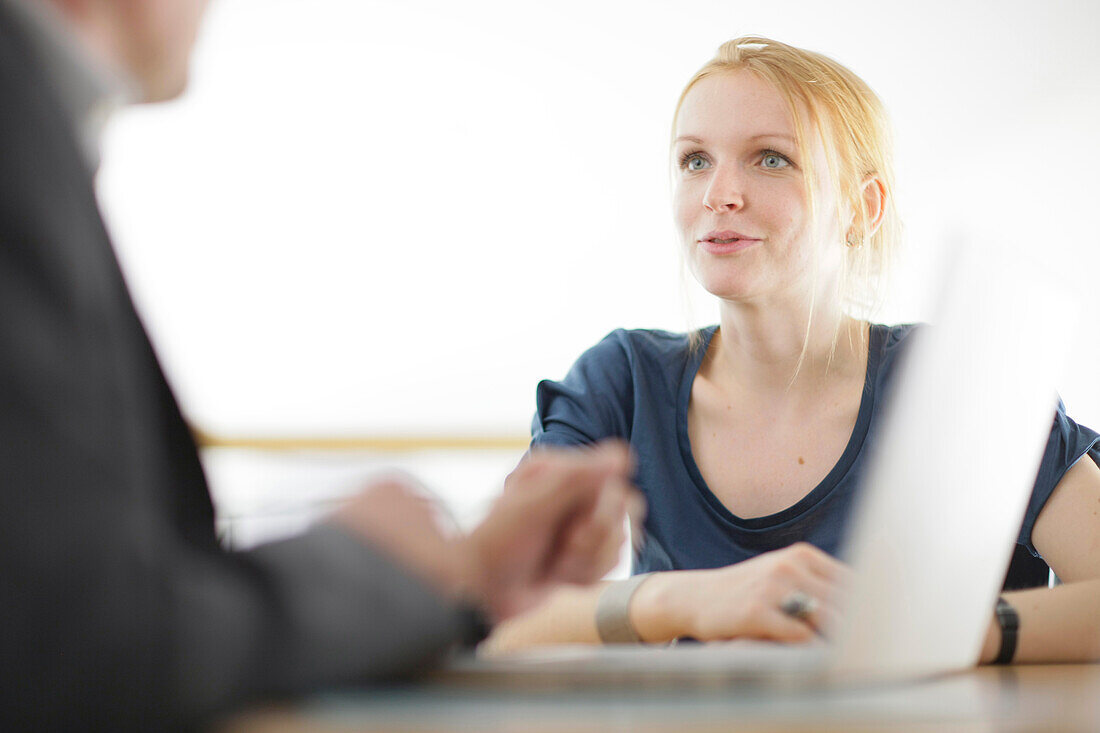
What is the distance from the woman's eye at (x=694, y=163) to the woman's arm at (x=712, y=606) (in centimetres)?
75

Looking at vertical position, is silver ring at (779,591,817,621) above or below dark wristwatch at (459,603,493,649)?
below

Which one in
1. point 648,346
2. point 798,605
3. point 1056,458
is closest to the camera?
point 798,605

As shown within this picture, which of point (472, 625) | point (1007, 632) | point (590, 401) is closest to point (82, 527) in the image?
point (472, 625)

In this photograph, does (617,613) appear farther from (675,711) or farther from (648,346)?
(648,346)

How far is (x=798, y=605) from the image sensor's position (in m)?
0.67

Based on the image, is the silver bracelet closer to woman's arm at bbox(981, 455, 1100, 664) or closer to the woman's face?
woman's arm at bbox(981, 455, 1100, 664)

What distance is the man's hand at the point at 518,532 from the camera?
0.39m

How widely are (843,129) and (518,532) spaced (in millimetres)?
1126

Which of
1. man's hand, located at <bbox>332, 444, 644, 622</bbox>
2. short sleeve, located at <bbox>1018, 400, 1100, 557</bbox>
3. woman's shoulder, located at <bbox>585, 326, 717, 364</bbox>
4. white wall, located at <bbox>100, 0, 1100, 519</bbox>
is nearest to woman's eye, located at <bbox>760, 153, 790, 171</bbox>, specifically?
woman's shoulder, located at <bbox>585, 326, 717, 364</bbox>

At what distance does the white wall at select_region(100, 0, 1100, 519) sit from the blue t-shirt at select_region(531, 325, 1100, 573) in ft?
7.98

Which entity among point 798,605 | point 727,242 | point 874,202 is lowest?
point 798,605

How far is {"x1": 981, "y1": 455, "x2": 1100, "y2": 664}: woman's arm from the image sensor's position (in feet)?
2.28

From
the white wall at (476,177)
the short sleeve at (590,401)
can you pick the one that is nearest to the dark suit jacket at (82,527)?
the short sleeve at (590,401)

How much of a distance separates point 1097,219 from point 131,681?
4.39 meters
